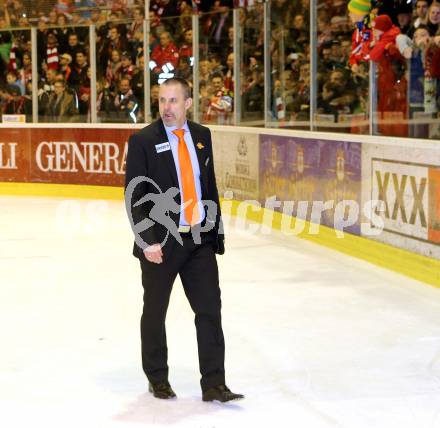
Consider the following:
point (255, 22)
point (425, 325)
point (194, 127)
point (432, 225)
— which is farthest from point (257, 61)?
point (194, 127)

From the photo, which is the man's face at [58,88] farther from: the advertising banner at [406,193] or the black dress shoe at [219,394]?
the black dress shoe at [219,394]

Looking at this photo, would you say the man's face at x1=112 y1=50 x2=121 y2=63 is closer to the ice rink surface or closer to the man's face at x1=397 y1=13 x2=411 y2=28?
the ice rink surface

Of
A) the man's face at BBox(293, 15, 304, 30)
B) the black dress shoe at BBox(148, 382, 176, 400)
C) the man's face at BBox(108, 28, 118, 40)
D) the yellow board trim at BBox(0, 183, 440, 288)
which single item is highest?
the man's face at BBox(108, 28, 118, 40)

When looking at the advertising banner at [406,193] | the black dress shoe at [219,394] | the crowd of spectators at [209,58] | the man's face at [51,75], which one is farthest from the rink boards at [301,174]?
the black dress shoe at [219,394]

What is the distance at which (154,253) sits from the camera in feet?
14.3

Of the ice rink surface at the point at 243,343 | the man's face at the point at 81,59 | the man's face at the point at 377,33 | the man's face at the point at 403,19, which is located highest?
the man's face at the point at 81,59

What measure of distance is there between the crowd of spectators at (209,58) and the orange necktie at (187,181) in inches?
145

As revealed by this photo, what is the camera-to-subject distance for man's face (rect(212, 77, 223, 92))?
12.7 meters

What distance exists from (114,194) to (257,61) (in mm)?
3547

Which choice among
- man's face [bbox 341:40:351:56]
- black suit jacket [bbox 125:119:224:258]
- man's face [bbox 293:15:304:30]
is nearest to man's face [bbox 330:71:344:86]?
man's face [bbox 341:40:351:56]

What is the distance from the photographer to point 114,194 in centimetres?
1447

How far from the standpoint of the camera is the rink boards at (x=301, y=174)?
314 inches

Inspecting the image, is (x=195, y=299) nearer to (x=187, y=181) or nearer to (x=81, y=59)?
(x=187, y=181)

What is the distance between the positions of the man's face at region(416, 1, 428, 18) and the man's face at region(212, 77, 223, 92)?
492 cm
